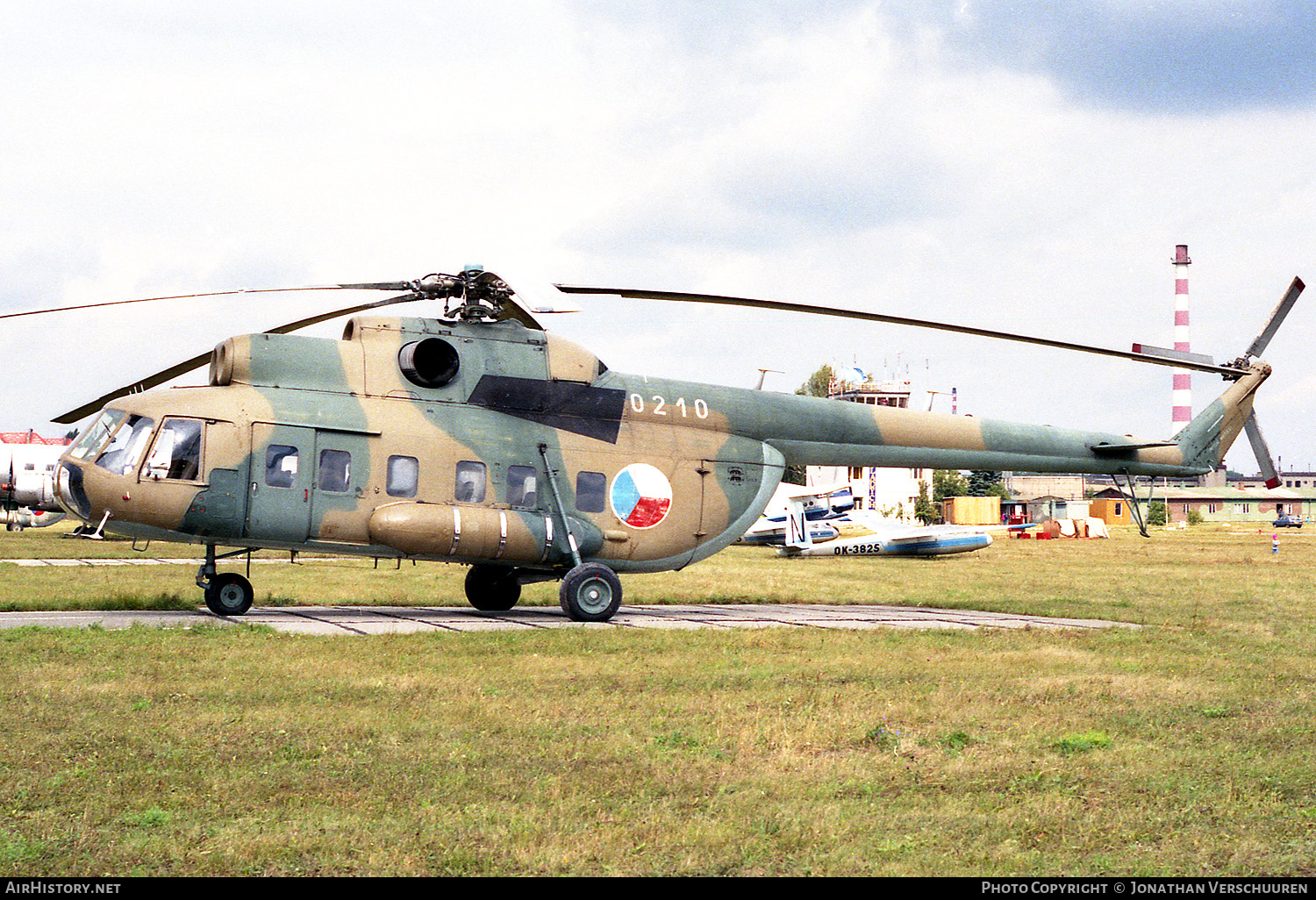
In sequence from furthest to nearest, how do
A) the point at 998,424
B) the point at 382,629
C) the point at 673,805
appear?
the point at 998,424
the point at 382,629
the point at 673,805

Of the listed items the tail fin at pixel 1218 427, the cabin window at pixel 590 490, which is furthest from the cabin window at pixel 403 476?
the tail fin at pixel 1218 427

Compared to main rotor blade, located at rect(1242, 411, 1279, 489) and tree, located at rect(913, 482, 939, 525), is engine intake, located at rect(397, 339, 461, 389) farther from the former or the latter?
tree, located at rect(913, 482, 939, 525)

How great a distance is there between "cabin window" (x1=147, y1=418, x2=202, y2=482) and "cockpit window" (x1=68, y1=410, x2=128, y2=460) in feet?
2.80

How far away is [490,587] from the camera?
19.9 m

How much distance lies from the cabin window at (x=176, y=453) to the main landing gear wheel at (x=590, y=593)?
5539mm

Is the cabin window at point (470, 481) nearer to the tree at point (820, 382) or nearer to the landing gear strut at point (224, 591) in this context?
the landing gear strut at point (224, 591)

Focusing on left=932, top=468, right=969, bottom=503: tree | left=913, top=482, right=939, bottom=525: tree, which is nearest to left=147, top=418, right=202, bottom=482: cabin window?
left=913, top=482, right=939, bottom=525: tree

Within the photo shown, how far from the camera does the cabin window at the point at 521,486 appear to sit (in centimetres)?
1802

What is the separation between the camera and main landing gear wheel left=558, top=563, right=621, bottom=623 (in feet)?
57.6

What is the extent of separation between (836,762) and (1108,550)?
48866 millimetres

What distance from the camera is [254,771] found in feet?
25.8

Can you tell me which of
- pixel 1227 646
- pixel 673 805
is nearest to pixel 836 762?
pixel 673 805

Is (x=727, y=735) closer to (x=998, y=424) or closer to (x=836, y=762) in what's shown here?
(x=836, y=762)

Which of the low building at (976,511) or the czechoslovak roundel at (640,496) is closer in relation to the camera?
the czechoslovak roundel at (640,496)
